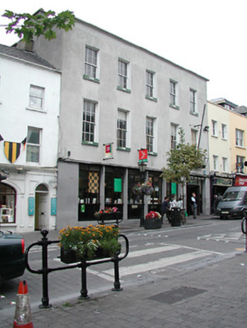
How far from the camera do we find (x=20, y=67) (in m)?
17.3

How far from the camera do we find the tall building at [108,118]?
19.0 m

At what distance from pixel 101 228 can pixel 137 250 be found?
4887 millimetres

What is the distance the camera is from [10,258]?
5.70m

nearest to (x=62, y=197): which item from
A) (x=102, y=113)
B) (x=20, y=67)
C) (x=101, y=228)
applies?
(x=102, y=113)

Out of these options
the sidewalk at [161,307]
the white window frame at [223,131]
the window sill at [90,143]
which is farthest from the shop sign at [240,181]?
the sidewalk at [161,307]

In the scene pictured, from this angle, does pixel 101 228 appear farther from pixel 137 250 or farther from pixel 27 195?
pixel 27 195

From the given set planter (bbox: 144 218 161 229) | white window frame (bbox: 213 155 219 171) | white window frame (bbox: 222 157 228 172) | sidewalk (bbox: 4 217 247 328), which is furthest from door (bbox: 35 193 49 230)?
white window frame (bbox: 222 157 228 172)

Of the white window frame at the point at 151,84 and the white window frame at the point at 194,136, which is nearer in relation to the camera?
the white window frame at the point at 151,84

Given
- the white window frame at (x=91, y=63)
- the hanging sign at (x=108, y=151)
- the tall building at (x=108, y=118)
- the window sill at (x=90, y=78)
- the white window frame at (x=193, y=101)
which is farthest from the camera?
the white window frame at (x=193, y=101)

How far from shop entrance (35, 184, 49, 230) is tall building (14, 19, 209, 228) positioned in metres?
0.66

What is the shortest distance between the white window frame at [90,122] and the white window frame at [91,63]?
63.8 inches

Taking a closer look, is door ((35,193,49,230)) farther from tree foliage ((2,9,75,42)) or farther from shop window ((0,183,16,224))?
tree foliage ((2,9,75,42))

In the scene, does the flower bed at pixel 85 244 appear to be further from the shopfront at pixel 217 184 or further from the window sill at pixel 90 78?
the shopfront at pixel 217 184

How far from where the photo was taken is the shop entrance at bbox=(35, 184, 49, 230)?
17688 mm
